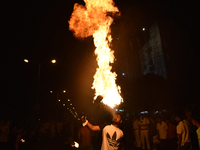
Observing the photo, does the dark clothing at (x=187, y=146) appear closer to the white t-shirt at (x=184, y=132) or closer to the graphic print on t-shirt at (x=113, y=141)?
the white t-shirt at (x=184, y=132)

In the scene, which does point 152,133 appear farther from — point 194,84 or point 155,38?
point 155,38

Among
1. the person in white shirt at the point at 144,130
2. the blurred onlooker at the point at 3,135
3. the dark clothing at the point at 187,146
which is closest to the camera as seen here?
the dark clothing at the point at 187,146

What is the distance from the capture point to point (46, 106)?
49250mm

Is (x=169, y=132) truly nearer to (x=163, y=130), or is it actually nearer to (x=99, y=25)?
(x=163, y=130)

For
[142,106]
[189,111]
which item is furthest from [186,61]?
[189,111]

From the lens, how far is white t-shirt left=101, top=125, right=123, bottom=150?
4355 mm

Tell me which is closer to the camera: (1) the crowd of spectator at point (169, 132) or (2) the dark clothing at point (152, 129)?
(1) the crowd of spectator at point (169, 132)

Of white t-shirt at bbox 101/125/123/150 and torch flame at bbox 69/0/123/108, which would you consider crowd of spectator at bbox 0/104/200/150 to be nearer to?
white t-shirt at bbox 101/125/123/150

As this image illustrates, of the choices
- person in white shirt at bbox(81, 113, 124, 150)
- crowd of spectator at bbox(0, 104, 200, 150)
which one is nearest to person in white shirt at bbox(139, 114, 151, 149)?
crowd of spectator at bbox(0, 104, 200, 150)

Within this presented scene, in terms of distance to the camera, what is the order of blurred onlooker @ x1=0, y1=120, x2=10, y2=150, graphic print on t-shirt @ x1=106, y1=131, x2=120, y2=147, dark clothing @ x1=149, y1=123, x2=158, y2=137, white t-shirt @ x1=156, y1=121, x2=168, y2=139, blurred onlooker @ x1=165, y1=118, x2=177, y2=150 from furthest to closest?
dark clothing @ x1=149, y1=123, x2=158, y2=137 < white t-shirt @ x1=156, y1=121, x2=168, y2=139 < blurred onlooker @ x1=0, y1=120, x2=10, y2=150 < blurred onlooker @ x1=165, y1=118, x2=177, y2=150 < graphic print on t-shirt @ x1=106, y1=131, x2=120, y2=147

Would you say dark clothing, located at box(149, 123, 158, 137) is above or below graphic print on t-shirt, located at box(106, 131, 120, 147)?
above

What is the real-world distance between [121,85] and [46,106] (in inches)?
1073

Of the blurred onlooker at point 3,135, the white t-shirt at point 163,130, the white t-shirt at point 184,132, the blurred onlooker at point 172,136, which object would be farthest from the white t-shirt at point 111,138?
the blurred onlooker at point 3,135

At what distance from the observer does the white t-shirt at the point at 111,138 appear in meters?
4.36
